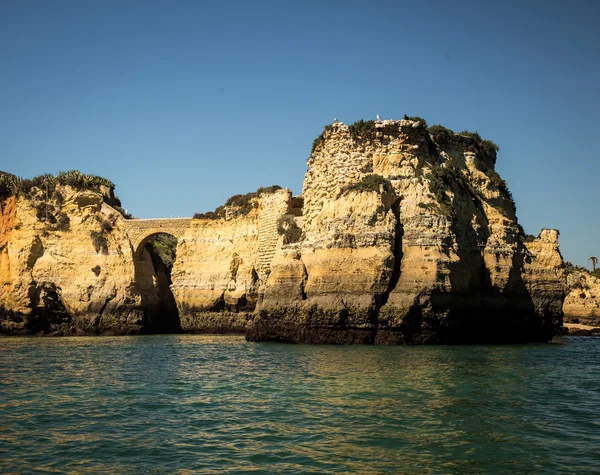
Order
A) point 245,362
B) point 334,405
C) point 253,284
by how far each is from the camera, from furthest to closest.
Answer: point 253,284
point 245,362
point 334,405

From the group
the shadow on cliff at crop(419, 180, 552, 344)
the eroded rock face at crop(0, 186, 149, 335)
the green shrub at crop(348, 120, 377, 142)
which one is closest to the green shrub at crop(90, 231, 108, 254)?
the eroded rock face at crop(0, 186, 149, 335)

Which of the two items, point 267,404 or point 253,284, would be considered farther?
point 253,284

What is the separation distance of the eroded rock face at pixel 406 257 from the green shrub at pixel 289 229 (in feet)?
3.41

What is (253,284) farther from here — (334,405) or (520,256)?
(334,405)

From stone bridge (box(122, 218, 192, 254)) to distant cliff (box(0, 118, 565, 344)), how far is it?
2.23m

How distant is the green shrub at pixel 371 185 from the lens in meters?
26.5

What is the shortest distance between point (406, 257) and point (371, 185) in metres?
3.08

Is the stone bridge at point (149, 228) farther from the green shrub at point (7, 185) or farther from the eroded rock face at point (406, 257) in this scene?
the eroded rock face at point (406, 257)

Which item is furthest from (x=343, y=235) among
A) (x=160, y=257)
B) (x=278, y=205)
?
(x=160, y=257)

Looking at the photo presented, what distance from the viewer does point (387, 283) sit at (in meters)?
25.0

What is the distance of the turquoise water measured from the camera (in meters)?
10.1

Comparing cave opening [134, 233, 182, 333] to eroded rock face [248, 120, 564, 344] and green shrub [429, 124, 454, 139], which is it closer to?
eroded rock face [248, 120, 564, 344]

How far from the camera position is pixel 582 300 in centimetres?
4959

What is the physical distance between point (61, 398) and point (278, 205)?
21584 millimetres
